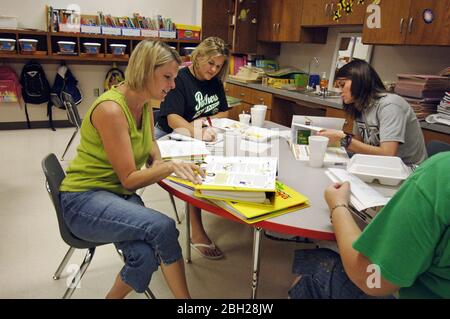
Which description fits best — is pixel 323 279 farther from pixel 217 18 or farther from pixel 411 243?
pixel 217 18

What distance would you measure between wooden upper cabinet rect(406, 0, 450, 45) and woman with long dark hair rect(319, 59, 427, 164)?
38.9 inches

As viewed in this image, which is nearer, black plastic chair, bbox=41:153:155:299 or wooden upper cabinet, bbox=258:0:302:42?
black plastic chair, bbox=41:153:155:299

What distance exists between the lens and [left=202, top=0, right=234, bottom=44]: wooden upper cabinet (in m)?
4.61

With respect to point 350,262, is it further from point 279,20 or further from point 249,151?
point 279,20

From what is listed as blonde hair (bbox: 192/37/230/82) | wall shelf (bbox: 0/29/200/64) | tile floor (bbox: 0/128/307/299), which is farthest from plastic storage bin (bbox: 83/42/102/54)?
blonde hair (bbox: 192/37/230/82)

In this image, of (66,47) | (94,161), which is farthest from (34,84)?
(94,161)

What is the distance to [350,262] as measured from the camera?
0.86 metres

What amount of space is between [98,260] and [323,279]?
1.47 meters

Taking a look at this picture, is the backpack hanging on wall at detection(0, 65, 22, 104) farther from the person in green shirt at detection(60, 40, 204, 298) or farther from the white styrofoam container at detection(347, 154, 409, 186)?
the white styrofoam container at detection(347, 154, 409, 186)

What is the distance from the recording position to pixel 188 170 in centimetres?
133

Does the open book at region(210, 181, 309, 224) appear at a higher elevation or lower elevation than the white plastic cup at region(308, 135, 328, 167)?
lower

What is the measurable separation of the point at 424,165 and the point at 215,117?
68.6 inches

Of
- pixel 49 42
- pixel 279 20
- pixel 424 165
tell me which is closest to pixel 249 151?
pixel 424 165

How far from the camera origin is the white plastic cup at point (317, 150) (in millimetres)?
1507
